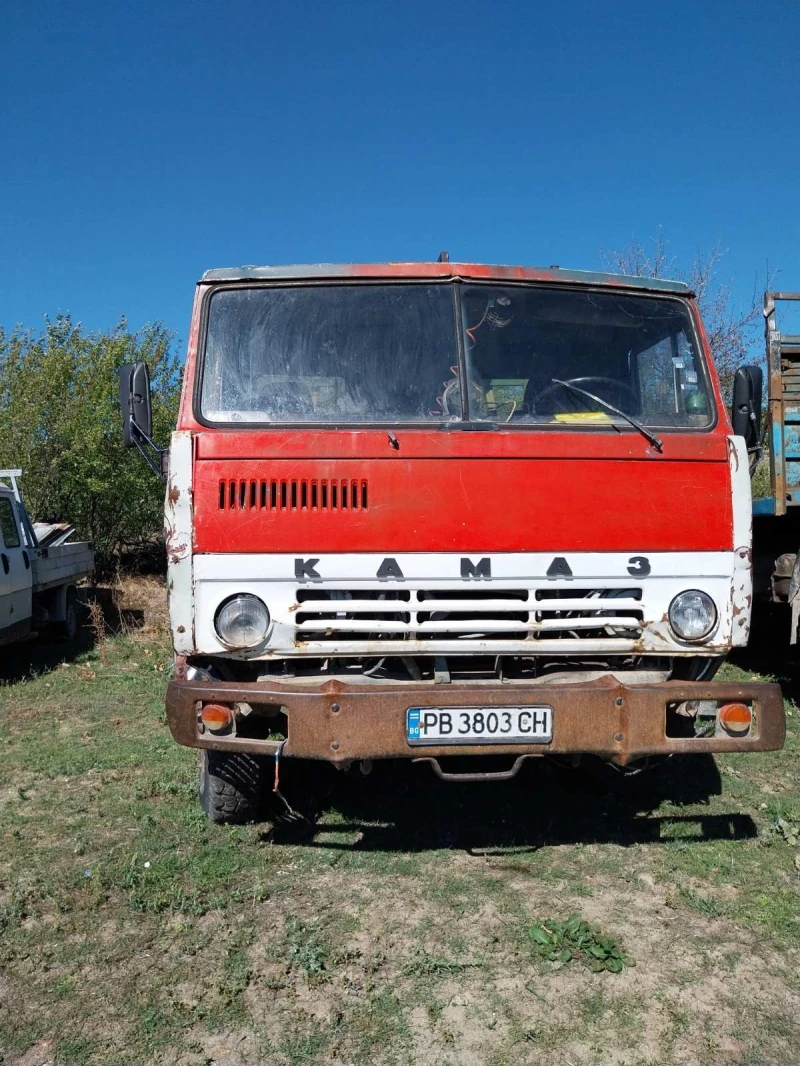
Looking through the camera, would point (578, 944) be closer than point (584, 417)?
Yes

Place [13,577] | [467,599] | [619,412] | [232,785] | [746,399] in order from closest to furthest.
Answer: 1. [467,599]
2. [619,412]
3. [232,785]
4. [746,399]
5. [13,577]

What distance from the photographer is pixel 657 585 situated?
12.0ft

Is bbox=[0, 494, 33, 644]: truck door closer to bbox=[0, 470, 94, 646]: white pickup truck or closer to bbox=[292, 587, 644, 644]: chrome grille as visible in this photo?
bbox=[0, 470, 94, 646]: white pickup truck

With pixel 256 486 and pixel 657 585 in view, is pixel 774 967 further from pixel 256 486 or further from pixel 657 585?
pixel 256 486

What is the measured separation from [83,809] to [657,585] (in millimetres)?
3217

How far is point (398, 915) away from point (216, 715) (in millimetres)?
1093

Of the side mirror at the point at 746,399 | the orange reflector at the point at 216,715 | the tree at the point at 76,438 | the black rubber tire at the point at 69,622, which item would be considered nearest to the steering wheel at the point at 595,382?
the side mirror at the point at 746,399

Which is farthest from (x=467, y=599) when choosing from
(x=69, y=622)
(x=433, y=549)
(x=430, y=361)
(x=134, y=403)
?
(x=69, y=622)

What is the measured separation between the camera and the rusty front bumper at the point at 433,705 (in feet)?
11.0

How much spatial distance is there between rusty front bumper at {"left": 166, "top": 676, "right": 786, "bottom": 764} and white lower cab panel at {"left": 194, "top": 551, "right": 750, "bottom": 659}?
0.59 ft

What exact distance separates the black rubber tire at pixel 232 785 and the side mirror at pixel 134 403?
5.05ft

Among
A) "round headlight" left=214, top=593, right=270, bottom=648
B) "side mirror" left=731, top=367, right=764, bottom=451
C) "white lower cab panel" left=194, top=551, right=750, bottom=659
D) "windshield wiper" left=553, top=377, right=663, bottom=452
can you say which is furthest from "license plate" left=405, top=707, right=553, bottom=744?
"side mirror" left=731, top=367, right=764, bottom=451

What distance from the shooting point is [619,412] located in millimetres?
3852

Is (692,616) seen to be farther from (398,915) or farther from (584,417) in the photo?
(398,915)
